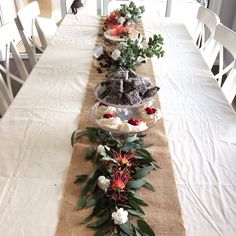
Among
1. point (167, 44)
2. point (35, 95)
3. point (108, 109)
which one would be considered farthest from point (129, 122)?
point (167, 44)

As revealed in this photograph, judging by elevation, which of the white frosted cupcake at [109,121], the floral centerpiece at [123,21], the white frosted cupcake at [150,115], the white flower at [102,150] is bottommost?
the white flower at [102,150]

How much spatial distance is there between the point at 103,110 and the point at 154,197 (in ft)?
1.16

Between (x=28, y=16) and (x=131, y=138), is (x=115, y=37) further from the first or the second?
(x=131, y=138)

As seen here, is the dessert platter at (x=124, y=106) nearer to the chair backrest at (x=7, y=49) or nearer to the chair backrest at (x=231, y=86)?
the chair backrest at (x=231, y=86)

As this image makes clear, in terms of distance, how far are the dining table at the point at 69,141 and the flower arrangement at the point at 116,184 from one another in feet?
0.28

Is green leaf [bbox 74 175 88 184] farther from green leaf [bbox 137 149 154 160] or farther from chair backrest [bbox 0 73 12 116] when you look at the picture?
chair backrest [bbox 0 73 12 116]

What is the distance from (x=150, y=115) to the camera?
968 millimetres

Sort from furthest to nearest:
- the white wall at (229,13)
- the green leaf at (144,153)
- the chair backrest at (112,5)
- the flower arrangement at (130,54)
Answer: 1. the white wall at (229,13)
2. the chair backrest at (112,5)
3. the flower arrangement at (130,54)
4. the green leaf at (144,153)

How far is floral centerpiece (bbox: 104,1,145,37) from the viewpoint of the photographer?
1.72 meters

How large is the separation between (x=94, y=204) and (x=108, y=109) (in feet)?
1.15

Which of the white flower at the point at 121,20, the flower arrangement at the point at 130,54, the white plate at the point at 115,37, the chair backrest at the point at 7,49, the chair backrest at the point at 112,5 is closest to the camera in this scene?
the flower arrangement at the point at 130,54

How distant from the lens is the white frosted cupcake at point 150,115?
3.17 ft

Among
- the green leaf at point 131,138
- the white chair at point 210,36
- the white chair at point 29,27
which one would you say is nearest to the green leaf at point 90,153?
the green leaf at point 131,138

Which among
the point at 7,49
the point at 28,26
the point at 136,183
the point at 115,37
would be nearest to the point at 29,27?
the point at 28,26
